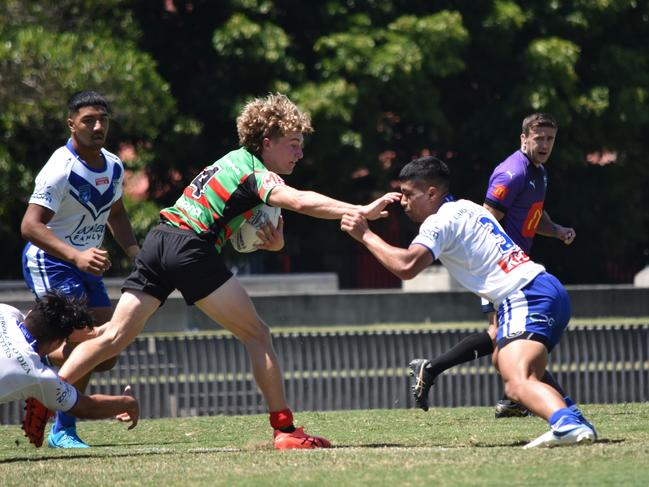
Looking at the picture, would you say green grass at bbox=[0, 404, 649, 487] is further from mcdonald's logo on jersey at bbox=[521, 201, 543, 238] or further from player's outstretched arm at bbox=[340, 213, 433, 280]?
mcdonald's logo on jersey at bbox=[521, 201, 543, 238]

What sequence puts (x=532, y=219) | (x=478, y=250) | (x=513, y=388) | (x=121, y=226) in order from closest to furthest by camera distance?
(x=513, y=388) → (x=478, y=250) → (x=121, y=226) → (x=532, y=219)

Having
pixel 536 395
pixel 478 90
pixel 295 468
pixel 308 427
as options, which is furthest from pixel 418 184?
pixel 478 90

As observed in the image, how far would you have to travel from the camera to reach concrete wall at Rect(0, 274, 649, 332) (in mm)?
20719

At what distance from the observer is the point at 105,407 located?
709 centimetres

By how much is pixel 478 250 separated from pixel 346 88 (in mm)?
16892

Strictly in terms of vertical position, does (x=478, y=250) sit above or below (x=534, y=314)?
above

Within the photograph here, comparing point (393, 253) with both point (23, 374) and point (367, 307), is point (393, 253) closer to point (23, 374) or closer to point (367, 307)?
point (23, 374)

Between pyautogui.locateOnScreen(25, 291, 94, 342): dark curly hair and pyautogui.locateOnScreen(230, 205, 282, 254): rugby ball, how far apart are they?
3.59 ft

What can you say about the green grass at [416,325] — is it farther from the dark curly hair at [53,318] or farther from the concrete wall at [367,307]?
the dark curly hair at [53,318]

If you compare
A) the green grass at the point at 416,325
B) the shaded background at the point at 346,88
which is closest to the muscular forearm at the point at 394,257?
the green grass at the point at 416,325

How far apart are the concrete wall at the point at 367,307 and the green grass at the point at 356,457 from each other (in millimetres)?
11709

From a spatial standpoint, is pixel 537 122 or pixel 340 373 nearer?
pixel 537 122

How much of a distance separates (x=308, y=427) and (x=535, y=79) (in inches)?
704

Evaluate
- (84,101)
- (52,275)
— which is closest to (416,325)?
(52,275)
